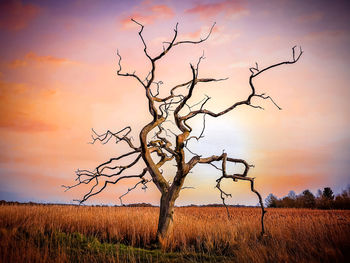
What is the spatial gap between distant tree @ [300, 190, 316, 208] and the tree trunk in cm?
2452

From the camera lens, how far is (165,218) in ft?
26.9

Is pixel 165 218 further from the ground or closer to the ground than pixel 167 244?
further from the ground

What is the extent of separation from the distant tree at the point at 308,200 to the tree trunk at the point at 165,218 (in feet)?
80.4

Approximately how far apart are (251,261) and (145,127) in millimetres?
5105

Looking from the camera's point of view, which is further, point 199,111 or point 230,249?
point 199,111

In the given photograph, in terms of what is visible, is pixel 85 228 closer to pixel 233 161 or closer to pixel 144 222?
pixel 144 222

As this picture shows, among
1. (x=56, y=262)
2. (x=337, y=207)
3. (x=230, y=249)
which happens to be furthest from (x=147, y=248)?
(x=337, y=207)

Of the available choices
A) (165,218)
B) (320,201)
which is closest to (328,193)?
(320,201)

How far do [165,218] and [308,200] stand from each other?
24870 millimetres

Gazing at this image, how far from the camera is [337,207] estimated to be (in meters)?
25.4

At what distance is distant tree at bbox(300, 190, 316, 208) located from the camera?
1060 inches

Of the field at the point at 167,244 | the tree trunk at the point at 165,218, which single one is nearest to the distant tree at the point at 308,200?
the field at the point at 167,244

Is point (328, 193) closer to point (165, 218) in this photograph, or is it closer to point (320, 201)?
point (320, 201)

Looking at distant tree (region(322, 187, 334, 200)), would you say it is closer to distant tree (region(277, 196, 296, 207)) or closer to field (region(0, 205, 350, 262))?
distant tree (region(277, 196, 296, 207))
